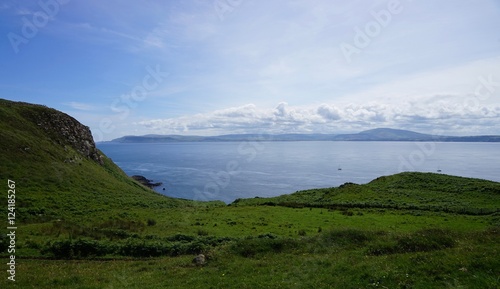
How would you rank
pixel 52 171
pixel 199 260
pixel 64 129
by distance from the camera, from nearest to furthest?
pixel 199 260
pixel 52 171
pixel 64 129

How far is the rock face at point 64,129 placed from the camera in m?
75.6

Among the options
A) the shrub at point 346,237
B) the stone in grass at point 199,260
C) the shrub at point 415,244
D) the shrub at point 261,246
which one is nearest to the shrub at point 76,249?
the stone in grass at point 199,260

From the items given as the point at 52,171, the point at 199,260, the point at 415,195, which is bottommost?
the point at 415,195

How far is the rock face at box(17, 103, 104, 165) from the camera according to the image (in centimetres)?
7562

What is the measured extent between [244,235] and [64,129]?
229 ft

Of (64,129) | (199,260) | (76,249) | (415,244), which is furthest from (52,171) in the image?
(415,244)

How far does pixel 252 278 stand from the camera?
17.6m

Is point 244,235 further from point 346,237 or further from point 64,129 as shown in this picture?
point 64,129

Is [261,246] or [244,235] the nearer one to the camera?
[261,246]

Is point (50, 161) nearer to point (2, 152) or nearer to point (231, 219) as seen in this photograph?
point (2, 152)

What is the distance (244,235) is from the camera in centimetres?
3300

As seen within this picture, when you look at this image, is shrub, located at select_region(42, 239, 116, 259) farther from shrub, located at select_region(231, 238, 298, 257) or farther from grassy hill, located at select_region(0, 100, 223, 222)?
Result: grassy hill, located at select_region(0, 100, 223, 222)

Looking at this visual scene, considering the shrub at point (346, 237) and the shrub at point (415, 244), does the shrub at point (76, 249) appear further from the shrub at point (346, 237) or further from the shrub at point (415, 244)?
the shrub at point (415, 244)

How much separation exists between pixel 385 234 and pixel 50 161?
63905 mm
